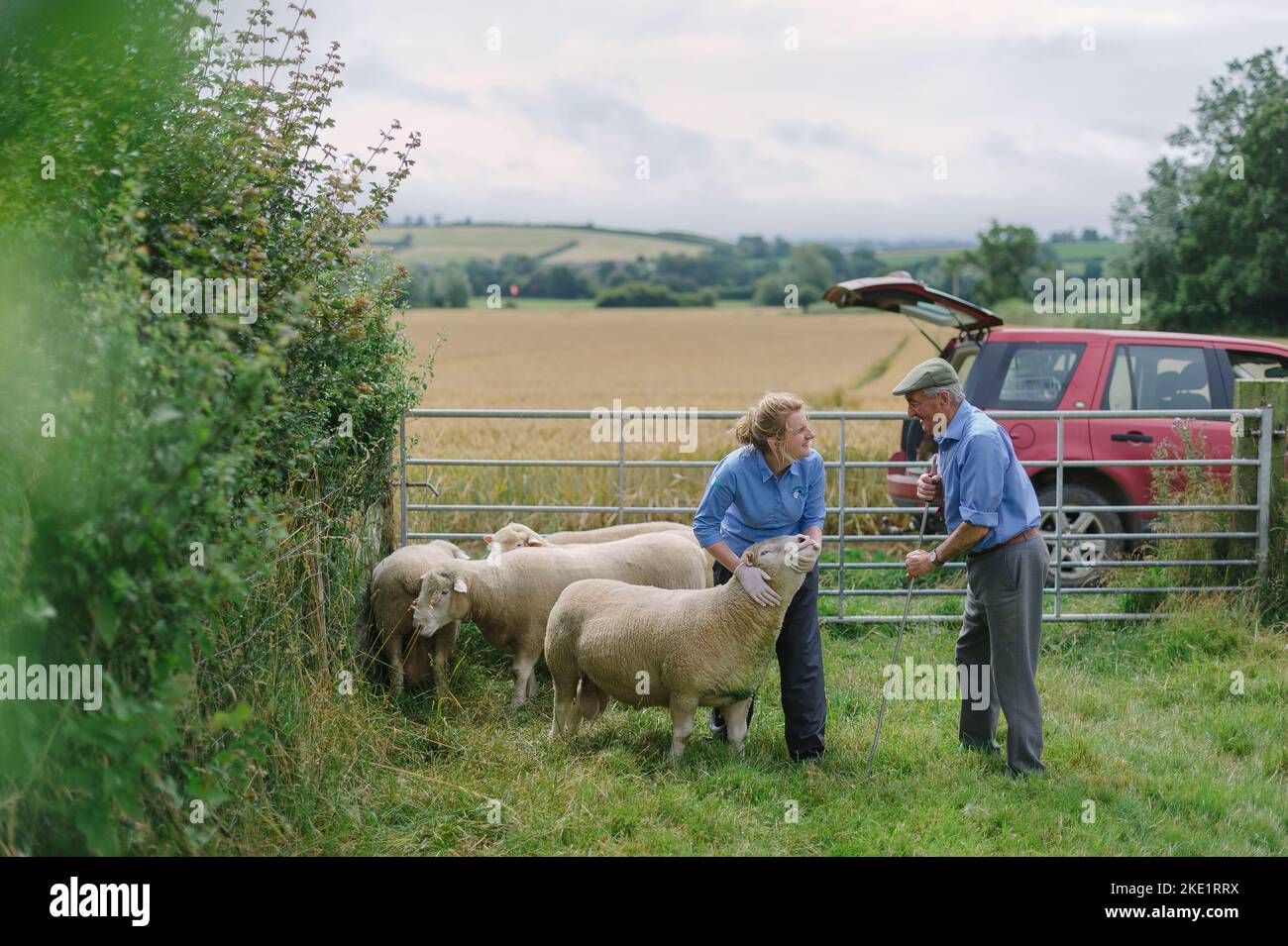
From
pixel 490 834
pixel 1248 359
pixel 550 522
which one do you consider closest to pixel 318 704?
pixel 490 834

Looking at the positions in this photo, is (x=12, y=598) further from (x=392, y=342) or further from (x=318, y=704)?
(x=392, y=342)

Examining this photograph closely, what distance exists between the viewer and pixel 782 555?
220 inches

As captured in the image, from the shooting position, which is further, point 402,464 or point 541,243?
point 541,243

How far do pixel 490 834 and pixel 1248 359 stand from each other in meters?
8.61

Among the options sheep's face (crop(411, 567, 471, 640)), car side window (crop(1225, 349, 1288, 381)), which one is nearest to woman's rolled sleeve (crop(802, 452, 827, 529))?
sheep's face (crop(411, 567, 471, 640))

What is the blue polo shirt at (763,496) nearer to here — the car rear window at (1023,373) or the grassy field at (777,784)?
the grassy field at (777,784)

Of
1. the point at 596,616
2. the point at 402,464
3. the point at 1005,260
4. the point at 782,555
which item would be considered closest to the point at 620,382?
the point at 402,464

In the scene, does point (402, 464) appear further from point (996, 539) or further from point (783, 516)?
point (996, 539)

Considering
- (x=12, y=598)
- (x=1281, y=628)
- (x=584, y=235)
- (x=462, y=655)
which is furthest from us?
(x=584, y=235)

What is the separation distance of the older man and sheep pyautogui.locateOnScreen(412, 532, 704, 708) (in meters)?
1.97

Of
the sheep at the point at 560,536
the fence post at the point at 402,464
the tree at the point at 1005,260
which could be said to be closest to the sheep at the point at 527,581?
the sheep at the point at 560,536

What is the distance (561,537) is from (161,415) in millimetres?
4721

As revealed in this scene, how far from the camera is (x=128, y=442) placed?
3.74 m

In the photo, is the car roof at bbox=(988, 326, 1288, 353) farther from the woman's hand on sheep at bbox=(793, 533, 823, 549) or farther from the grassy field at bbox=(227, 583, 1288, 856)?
the woman's hand on sheep at bbox=(793, 533, 823, 549)
